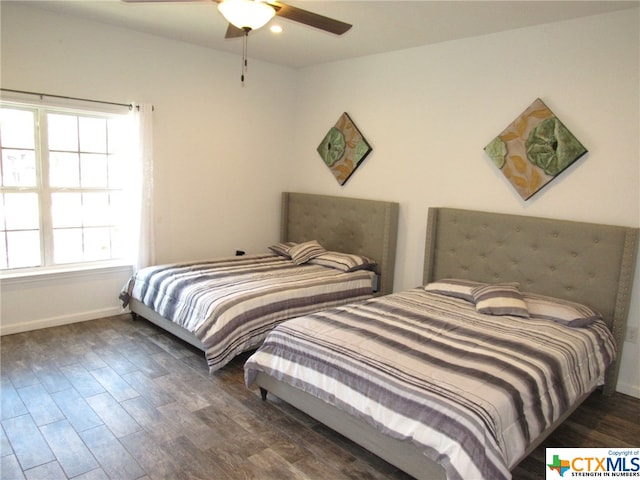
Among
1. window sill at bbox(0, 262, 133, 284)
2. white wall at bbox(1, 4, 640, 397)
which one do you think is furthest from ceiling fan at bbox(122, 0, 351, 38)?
window sill at bbox(0, 262, 133, 284)

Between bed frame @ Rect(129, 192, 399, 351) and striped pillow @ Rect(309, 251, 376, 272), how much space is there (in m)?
0.12

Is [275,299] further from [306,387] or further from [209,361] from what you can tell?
[306,387]

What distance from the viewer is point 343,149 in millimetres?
4676

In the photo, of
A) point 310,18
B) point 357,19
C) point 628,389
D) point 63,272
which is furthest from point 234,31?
point 628,389

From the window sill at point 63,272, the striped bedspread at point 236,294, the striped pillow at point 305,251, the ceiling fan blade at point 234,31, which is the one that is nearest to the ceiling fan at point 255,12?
the ceiling fan blade at point 234,31

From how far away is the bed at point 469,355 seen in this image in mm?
1865

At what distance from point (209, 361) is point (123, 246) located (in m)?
1.85

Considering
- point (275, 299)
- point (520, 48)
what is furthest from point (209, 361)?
point (520, 48)

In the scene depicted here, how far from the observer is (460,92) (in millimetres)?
3756

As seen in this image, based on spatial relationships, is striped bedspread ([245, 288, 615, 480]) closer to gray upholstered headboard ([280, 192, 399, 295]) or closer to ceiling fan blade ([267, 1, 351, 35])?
gray upholstered headboard ([280, 192, 399, 295])

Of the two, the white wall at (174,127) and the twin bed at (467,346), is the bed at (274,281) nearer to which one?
the twin bed at (467,346)

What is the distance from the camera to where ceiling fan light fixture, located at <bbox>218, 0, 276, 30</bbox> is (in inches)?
86.5

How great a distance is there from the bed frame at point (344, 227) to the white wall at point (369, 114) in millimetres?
150

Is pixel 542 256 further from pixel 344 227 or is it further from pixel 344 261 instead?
pixel 344 227
